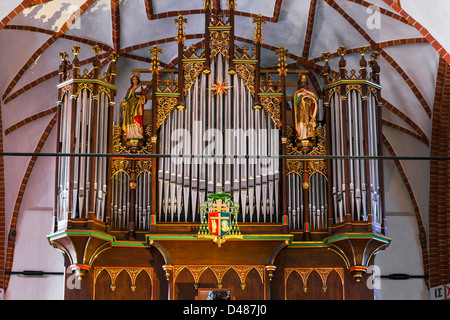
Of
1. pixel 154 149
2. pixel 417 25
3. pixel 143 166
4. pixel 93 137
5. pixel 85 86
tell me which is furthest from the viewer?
pixel 85 86

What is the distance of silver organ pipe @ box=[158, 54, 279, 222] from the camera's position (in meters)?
17.1

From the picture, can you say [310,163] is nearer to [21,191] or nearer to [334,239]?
[334,239]

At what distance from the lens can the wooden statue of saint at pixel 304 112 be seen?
17.6 m

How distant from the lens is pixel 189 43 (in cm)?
2250

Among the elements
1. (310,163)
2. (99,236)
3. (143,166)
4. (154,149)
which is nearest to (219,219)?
(99,236)

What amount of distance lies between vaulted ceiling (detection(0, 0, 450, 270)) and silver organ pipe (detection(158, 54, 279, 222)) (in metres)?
3.59

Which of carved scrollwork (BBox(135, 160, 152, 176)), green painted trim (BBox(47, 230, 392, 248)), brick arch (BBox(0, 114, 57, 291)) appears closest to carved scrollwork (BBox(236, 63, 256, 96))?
carved scrollwork (BBox(135, 160, 152, 176))

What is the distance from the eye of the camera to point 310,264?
669 inches

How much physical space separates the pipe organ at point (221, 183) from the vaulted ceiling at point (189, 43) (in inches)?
81.2

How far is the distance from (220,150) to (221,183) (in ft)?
2.24

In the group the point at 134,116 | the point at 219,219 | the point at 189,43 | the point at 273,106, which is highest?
the point at 189,43

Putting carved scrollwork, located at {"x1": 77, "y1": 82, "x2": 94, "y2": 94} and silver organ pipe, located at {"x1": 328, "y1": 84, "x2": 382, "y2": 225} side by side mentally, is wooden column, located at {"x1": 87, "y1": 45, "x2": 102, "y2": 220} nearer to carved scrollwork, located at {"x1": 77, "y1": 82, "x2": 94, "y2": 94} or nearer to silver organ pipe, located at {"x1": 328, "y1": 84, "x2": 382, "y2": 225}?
carved scrollwork, located at {"x1": 77, "y1": 82, "x2": 94, "y2": 94}

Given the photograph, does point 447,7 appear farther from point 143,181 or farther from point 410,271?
point 410,271

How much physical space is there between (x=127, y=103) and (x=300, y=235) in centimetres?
438
